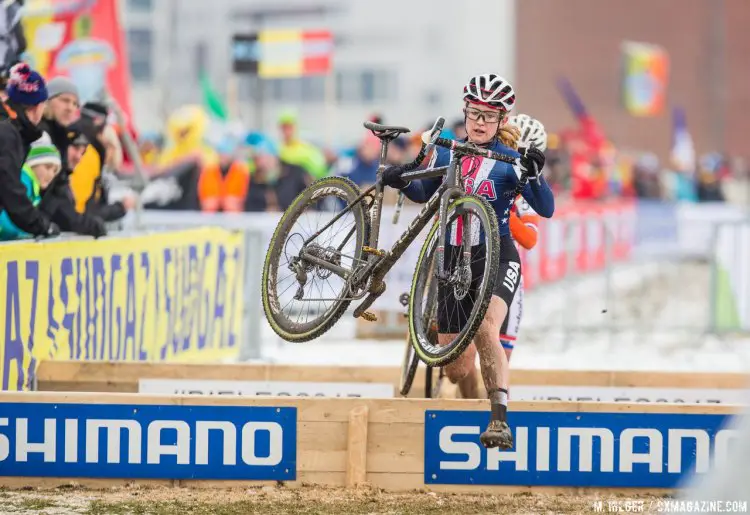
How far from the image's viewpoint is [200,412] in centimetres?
826

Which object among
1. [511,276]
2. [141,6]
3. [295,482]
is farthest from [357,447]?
[141,6]

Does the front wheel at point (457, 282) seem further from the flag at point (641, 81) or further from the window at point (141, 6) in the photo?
the window at point (141, 6)

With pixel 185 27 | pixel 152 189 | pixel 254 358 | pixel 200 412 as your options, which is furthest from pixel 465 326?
pixel 185 27

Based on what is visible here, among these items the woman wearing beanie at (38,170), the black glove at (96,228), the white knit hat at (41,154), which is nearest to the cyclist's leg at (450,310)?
the woman wearing beanie at (38,170)

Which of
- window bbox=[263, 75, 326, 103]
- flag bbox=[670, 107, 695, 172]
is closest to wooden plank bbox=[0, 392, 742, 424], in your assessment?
flag bbox=[670, 107, 695, 172]

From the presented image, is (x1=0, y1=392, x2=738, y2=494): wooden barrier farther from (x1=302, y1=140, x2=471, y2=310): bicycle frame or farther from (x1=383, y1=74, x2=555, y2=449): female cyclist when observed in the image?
(x1=302, y1=140, x2=471, y2=310): bicycle frame

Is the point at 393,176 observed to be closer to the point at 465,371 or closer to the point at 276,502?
the point at 465,371

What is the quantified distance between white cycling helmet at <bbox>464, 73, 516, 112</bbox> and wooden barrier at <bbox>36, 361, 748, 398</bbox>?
286 centimetres

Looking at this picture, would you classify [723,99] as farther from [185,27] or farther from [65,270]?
[65,270]

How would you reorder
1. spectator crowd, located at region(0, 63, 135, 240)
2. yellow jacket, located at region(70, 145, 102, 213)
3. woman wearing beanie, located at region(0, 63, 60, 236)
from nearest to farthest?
1. woman wearing beanie, located at region(0, 63, 60, 236)
2. spectator crowd, located at region(0, 63, 135, 240)
3. yellow jacket, located at region(70, 145, 102, 213)

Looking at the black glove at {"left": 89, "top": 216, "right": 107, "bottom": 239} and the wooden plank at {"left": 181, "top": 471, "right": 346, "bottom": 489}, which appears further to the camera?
the black glove at {"left": 89, "top": 216, "right": 107, "bottom": 239}

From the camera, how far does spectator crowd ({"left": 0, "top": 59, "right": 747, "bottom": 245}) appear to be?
31.7 feet

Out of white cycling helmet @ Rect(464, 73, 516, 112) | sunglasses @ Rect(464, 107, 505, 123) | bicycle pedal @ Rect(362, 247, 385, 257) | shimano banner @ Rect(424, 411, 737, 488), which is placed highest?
white cycling helmet @ Rect(464, 73, 516, 112)

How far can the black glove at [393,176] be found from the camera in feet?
25.8
